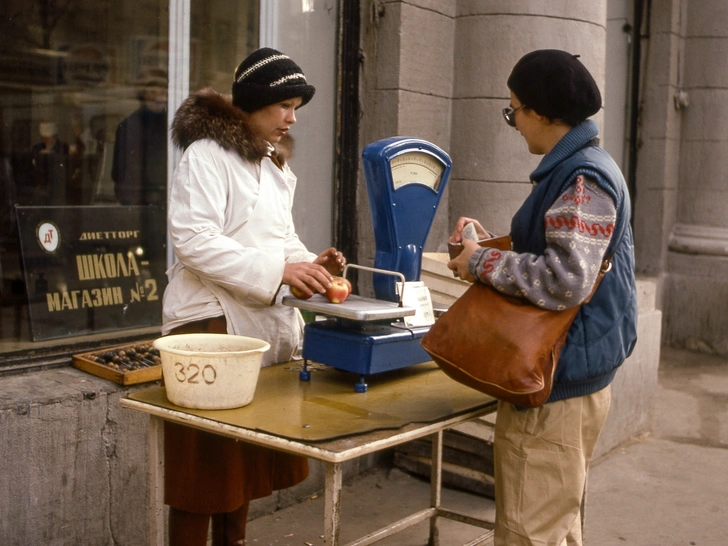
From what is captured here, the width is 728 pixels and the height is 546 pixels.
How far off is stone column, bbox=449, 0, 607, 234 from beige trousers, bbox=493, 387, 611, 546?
273 cm

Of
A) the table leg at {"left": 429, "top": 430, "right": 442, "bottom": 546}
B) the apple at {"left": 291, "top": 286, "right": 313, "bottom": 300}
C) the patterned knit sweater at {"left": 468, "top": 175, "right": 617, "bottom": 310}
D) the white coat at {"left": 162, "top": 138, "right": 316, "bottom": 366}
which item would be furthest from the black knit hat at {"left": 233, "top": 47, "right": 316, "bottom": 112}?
the table leg at {"left": 429, "top": 430, "right": 442, "bottom": 546}

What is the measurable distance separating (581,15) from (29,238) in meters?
3.27

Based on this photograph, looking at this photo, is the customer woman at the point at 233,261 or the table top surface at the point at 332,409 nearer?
the table top surface at the point at 332,409

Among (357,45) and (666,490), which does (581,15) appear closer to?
(357,45)

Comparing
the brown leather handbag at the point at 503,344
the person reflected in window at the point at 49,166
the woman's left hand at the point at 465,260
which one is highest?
the person reflected in window at the point at 49,166

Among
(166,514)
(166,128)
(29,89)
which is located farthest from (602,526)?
(29,89)

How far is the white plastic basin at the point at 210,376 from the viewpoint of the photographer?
2.56 meters

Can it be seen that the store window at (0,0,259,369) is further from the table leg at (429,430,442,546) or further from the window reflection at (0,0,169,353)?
the table leg at (429,430,442,546)

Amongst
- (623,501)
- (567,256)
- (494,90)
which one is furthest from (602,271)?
(494,90)

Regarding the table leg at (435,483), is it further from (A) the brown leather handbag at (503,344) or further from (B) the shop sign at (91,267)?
(B) the shop sign at (91,267)

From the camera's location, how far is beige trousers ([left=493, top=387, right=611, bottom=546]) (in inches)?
104

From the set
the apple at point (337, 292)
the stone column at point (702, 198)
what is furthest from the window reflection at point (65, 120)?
the stone column at point (702, 198)

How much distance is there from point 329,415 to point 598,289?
0.83 meters

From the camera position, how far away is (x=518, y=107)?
272cm
